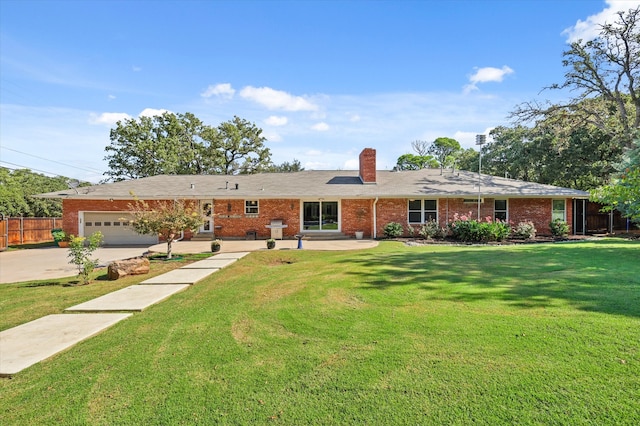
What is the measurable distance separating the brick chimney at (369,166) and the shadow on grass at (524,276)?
981 cm

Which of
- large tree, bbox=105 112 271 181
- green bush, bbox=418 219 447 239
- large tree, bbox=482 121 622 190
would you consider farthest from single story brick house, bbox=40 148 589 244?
large tree, bbox=105 112 271 181

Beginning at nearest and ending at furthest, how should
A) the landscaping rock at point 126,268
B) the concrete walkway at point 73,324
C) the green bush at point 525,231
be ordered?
the concrete walkway at point 73,324 < the landscaping rock at point 126,268 < the green bush at point 525,231

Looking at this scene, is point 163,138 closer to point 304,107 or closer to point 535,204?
point 304,107

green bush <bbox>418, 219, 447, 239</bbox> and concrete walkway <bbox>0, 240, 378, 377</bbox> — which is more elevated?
green bush <bbox>418, 219, 447, 239</bbox>

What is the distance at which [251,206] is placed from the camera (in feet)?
60.7

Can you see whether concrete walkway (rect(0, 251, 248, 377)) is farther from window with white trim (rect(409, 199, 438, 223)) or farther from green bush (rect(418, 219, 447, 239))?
window with white trim (rect(409, 199, 438, 223))

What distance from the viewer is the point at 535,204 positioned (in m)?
18.0

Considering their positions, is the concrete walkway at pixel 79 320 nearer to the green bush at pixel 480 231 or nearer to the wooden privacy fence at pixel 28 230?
the green bush at pixel 480 231

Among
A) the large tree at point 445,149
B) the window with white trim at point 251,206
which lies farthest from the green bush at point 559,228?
the large tree at point 445,149

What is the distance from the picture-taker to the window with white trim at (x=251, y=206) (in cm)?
1847

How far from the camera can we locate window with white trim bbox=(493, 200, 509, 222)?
17984mm

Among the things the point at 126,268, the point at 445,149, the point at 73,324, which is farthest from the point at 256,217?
the point at 445,149

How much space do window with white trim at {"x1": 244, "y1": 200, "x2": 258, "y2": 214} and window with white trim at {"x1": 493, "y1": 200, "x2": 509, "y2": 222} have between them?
13.1 metres

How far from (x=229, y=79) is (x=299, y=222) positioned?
8298 mm
